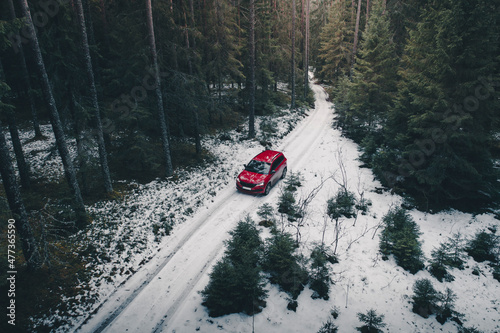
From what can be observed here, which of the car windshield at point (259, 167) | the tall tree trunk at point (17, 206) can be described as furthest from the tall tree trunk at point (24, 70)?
the car windshield at point (259, 167)

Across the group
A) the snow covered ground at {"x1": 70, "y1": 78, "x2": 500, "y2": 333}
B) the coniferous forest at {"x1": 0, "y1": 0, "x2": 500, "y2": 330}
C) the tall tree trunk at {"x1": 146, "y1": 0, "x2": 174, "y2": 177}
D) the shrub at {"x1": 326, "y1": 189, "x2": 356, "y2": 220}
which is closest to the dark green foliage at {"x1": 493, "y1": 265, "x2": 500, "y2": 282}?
the snow covered ground at {"x1": 70, "y1": 78, "x2": 500, "y2": 333}

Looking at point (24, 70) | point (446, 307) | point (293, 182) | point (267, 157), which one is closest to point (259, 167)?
point (267, 157)

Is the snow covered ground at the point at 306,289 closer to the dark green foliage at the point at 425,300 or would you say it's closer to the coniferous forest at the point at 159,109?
the dark green foliage at the point at 425,300

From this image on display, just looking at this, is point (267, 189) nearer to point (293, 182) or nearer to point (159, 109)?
point (293, 182)

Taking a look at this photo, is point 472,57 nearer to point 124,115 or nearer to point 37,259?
point 124,115

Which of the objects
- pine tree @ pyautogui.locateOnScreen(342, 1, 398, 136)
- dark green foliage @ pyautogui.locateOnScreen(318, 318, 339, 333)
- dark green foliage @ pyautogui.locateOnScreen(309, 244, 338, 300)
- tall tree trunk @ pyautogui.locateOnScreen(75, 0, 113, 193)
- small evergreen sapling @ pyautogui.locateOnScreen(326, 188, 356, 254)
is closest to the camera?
dark green foliage @ pyautogui.locateOnScreen(318, 318, 339, 333)

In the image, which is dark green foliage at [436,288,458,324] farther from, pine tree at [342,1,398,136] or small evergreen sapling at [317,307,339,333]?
pine tree at [342,1,398,136]

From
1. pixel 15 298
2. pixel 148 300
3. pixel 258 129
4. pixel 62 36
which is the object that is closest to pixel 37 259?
pixel 15 298
